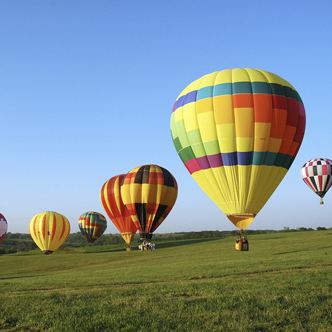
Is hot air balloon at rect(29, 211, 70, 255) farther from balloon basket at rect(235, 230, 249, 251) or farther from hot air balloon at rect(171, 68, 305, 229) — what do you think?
balloon basket at rect(235, 230, 249, 251)

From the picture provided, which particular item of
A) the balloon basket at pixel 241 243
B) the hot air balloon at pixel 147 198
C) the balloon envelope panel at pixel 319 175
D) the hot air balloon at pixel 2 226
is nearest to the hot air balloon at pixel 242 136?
the balloon basket at pixel 241 243

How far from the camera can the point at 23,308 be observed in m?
8.18

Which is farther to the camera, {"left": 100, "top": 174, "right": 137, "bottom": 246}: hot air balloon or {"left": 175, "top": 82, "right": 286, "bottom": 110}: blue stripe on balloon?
{"left": 100, "top": 174, "right": 137, "bottom": 246}: hot air balloon

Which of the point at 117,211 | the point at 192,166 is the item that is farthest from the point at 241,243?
the point at 117,211

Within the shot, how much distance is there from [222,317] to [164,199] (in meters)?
35.8

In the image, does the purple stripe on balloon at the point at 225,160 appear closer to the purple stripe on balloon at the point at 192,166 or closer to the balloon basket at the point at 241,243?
the purple stripe on balloon at the point at 192,166

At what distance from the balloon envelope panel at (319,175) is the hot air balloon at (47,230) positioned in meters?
37.0

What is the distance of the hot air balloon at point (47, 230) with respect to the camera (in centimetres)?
4878

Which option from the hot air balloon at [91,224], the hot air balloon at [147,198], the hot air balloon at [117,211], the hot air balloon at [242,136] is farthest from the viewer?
the hot air balloon at [91,224]

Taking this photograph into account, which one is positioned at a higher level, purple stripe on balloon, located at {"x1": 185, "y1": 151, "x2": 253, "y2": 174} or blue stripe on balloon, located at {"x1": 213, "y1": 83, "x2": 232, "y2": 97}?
blue stripe on balloon, located at {"x1": 213, "y1": 83, "x2": 232, "y2": 97}

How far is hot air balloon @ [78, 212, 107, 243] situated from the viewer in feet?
218

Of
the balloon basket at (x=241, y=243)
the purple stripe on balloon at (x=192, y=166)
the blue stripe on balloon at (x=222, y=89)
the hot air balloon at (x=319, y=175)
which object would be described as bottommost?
the balloon basket at (x=241, y=243)

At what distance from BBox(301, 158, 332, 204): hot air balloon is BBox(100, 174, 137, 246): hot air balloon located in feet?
86.3

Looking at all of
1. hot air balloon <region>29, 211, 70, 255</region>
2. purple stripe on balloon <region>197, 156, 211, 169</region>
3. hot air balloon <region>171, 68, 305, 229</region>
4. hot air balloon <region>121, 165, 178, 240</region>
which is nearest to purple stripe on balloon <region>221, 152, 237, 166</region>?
hot air balloon <region>171, 68, 305, 229</region>
